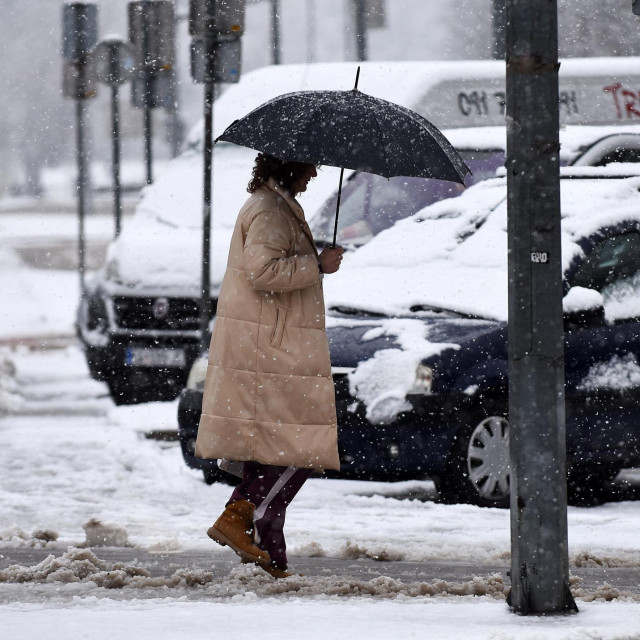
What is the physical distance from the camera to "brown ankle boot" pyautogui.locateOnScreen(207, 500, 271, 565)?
20.2 feet

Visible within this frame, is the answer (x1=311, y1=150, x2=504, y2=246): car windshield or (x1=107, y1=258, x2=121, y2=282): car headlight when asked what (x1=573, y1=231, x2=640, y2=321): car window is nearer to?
(x1=311, y1=150, x2=504, y2=246): car windshield

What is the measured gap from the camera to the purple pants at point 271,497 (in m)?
6.21

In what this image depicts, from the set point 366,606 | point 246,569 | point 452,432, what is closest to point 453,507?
point 452,432

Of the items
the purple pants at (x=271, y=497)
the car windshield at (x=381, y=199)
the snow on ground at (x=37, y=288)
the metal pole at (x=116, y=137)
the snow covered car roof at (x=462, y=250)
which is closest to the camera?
the purple pants at (x=271, y=497)

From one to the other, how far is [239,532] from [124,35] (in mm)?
67306

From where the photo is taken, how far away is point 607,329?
8.61 m

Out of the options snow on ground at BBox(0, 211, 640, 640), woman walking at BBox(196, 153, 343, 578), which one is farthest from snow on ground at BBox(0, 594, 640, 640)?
woman walking at BBox(196, 153, 343, 578)

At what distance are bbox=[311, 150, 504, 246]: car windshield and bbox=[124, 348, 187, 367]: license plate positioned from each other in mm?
1976

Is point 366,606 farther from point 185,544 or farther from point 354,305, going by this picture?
point 354,305

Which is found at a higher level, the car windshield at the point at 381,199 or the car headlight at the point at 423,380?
the car windshield at the point at 381,199

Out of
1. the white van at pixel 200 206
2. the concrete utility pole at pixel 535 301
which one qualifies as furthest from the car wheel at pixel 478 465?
the white van at pixel 200 206

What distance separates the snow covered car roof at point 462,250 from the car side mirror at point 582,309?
20cm

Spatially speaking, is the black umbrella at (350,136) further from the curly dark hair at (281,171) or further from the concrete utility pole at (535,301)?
the concrete utility pole at (535,301)

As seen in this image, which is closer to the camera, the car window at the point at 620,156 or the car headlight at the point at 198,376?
the car headlight at the point at 198,376
